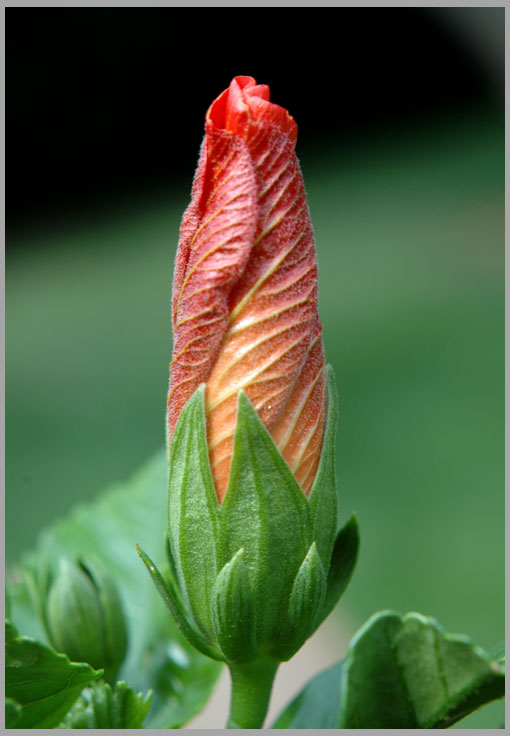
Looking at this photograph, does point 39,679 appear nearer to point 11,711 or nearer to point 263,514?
point 11,711

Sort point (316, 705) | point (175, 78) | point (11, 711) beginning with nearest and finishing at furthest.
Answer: point (11, 711), point (316, 705), point (175, 78)

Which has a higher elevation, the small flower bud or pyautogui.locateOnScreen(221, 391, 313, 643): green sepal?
pyautogui.locateOnScreen(221, 391, 313, 643): green sepal

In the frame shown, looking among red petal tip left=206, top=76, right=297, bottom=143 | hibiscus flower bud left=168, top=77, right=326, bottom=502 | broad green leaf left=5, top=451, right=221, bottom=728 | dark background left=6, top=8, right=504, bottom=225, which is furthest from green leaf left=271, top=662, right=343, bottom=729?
dark background left=6, top=8, right=504, bottom=225

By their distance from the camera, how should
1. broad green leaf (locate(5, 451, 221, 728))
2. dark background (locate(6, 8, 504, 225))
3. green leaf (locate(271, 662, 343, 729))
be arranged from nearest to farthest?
1. green leaf (locate(271, 662, 343, 729))
2. broad green leaf (locate(5, 451, 221, 728))
3. dark background (locate(6, 8, 504, 225))

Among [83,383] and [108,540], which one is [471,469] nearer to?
[83,383]

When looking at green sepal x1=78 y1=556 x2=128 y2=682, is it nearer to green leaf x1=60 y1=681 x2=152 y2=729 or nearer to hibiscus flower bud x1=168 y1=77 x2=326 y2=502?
green leaf x1=60 y1=681 x2=152 y2=729

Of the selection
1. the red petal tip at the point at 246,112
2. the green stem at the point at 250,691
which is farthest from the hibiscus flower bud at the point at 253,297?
the green stem at the point at 250,691

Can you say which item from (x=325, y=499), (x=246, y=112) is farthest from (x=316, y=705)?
(x=246, y=112)
